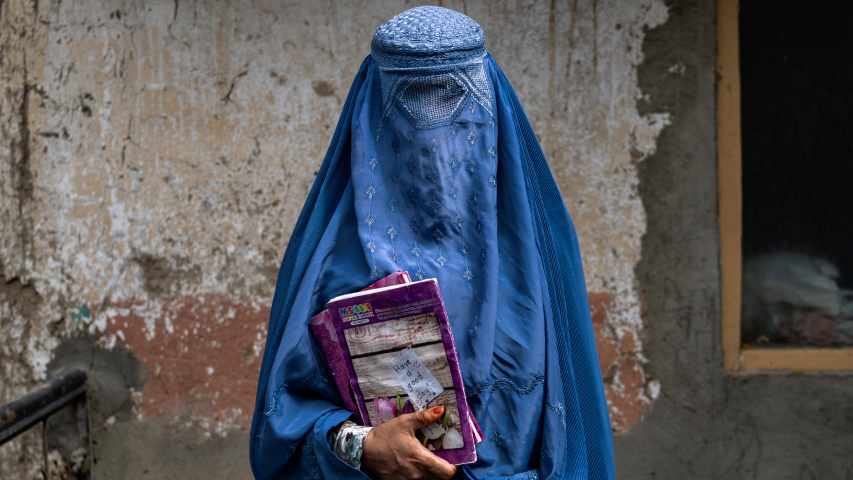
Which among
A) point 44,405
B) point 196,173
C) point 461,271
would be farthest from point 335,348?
point 196,173

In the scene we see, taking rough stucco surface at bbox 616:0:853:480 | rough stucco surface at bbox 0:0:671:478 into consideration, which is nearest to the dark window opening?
rough stucco surface at bbox 616:0:853:480

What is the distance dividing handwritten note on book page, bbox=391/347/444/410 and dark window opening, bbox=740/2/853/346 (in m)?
2.51

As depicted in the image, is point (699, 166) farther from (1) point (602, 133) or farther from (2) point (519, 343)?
(2) point (519, 343)

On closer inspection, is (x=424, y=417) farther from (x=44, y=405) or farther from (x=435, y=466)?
(x=44, y=405)

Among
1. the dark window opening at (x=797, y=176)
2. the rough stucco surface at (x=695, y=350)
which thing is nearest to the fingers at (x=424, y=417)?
the rough stucco surface at (x=695, y=350)

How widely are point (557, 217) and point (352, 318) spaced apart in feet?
1.73

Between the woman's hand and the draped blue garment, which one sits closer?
the woman's hand

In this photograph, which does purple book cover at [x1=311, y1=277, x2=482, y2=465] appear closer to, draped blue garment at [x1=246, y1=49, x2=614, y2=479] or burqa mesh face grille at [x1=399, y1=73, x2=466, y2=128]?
draped blue garment at [x1=246, y1=49, x2=614, y2=479]

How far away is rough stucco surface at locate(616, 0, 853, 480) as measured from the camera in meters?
3.88

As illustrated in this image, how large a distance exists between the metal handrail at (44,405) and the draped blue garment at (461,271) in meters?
1.24

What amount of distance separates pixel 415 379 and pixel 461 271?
0.77 ft

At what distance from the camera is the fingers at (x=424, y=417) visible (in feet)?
6.01

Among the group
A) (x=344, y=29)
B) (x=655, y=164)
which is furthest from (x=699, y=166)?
(x=344, y=29)

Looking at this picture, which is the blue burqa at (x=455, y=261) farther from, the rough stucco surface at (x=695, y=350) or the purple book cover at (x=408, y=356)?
the rough stucco surface at (x=695, y=350)
